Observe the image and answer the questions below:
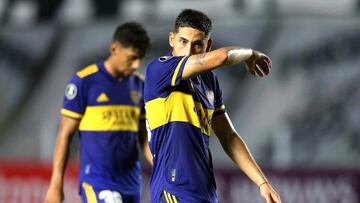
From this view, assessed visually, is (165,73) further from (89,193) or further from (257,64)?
(89,193)

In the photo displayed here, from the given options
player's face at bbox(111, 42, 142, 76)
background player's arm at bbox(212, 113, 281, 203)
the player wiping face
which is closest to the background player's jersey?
player's face at bbox(111, 42, 142, 76)

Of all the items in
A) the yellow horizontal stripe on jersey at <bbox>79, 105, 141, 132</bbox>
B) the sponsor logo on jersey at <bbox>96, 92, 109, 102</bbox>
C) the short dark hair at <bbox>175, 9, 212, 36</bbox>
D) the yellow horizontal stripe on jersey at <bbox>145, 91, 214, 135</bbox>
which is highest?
the short dark hair at <bbox>175, 9, 212, 36</bbox>

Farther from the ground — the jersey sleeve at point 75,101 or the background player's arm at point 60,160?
the jersey sleeve at point 75,101

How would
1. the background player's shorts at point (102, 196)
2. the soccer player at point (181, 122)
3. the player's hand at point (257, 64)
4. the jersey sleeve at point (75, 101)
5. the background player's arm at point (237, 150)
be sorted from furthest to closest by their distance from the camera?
the jersey sleeve at point (75, 101)
the background player's shorts at point (102, 196)
the background player's arm at point (237, 150)
the soccer player at point (181, 122)
the player's hand at point (257, 64)

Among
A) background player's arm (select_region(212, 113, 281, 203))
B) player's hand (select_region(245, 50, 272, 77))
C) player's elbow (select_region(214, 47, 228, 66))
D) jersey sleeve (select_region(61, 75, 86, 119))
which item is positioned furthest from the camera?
jersey sleeve (select_region(61, 75, 86, 119))

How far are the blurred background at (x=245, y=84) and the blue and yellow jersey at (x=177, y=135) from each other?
4.94 m

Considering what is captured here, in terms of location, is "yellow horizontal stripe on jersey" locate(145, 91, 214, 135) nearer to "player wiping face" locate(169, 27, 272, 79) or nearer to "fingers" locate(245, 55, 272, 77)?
"player wiping face" locate(169, 27, 272, 79)

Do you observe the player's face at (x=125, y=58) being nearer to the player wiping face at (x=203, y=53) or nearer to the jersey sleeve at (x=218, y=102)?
the jersey sleeve at (x=218, y=102)

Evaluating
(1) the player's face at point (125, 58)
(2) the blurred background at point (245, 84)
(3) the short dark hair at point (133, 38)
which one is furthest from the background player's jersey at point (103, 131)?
(2) the blurred background at point (245, 84)

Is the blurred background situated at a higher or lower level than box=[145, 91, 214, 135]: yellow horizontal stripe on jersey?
lower

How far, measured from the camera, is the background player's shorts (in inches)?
277

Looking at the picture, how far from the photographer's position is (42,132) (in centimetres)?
1412

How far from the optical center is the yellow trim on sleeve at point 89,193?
705 cm

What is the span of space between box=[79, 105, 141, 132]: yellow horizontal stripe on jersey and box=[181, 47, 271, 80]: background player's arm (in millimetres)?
2136
